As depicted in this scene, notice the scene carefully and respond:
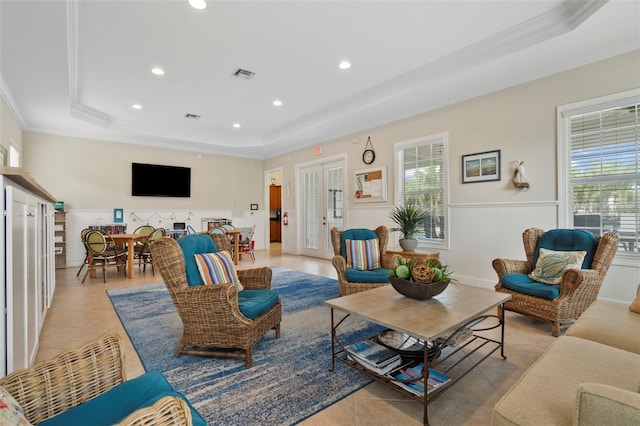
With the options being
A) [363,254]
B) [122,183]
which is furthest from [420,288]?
[122,183]

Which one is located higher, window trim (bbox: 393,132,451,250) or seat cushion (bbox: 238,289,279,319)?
window trim (bbox: 393,132,451,250)

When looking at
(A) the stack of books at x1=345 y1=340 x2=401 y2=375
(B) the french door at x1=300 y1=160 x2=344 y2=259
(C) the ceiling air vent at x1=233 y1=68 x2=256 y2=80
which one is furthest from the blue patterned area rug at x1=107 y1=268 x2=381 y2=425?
(B) the french door at x1=300 y1=160 x2=344 y2=259

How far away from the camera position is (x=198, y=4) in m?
2.73

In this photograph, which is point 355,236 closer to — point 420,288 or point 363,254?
point 363,254

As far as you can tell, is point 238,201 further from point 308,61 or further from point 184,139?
point 308,61

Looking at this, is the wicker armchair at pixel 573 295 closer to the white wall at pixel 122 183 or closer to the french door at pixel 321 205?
the french door at pixel 321 205

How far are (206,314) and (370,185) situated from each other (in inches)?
165

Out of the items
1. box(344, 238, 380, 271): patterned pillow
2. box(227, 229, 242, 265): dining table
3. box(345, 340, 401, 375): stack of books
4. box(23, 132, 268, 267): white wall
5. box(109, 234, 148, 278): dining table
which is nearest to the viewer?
box(345, 340, 401, 375): stack of books

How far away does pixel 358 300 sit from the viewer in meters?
2.15

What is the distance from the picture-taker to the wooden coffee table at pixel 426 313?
1647 millimetres

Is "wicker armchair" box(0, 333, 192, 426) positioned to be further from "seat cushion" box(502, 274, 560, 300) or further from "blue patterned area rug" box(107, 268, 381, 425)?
"seat cushion" box(502, 274, 560, 300)

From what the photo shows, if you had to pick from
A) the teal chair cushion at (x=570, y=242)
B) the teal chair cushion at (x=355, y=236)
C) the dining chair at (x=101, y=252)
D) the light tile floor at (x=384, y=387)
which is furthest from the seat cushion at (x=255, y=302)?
the dining chair at (x=101, y=252)

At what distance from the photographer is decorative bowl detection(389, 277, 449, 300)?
208 centimetres

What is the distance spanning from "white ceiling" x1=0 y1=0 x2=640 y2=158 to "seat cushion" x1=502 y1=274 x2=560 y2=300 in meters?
2.35
